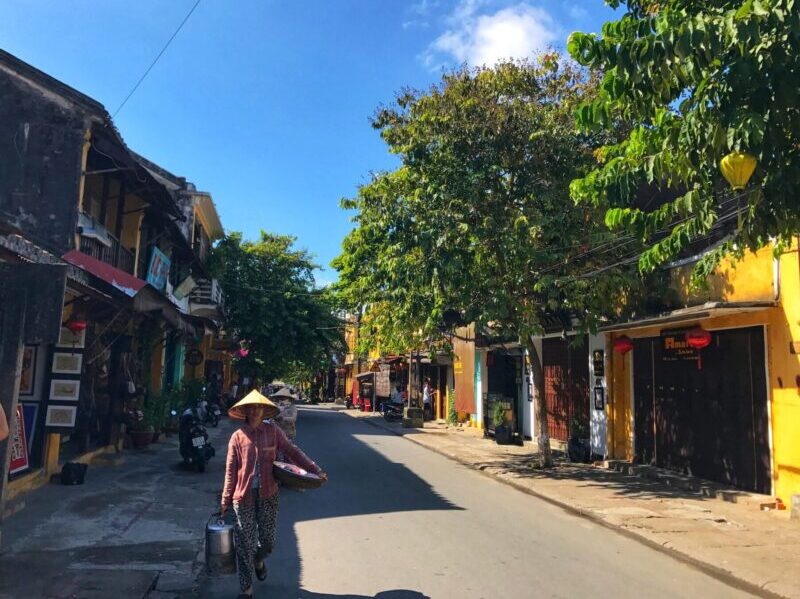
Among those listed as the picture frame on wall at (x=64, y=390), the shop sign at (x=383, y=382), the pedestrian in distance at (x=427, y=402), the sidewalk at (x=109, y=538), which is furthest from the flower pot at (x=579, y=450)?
the shop sign at (x=383, y=382)

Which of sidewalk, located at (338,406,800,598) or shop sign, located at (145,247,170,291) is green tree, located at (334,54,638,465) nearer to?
sidewalk, located at (338,406,800,598)

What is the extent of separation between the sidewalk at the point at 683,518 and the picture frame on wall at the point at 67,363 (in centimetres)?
783

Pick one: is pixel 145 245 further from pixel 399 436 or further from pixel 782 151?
pixel 782 151

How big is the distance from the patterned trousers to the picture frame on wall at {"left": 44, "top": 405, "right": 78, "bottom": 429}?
18.0ft

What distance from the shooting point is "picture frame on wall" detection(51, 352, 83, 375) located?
9906 mm

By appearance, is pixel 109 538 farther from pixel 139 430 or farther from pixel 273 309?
pixel 273 309

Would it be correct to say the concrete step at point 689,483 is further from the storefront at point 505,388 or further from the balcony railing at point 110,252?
the balcony railing at point 110,252

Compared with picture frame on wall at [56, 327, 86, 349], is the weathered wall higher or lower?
higher

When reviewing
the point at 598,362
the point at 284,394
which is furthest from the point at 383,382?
the point at 284,394

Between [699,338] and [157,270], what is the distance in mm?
12772

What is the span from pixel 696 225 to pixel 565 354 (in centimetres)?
1157

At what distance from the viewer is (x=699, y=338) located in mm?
11266

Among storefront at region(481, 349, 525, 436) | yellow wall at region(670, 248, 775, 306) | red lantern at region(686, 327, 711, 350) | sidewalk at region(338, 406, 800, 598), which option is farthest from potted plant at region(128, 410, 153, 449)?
yellow wall at region(670, 248, 775, 306)

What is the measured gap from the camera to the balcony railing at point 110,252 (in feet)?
39.8
